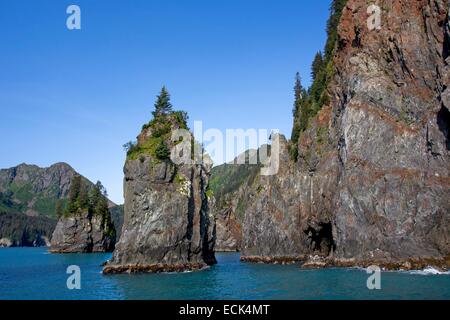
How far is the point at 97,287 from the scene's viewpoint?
56312 millimetres

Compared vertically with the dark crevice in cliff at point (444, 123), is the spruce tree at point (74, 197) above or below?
below

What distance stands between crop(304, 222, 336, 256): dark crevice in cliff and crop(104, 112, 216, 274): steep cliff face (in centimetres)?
2532

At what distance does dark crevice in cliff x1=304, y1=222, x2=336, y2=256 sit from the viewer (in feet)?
304

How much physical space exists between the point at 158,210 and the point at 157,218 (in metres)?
1.32

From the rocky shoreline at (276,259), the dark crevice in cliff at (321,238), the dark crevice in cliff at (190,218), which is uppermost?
the dark crevice in cliff at (190,218)

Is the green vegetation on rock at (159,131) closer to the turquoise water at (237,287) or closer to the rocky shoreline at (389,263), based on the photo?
the turquoise water at (237,287)

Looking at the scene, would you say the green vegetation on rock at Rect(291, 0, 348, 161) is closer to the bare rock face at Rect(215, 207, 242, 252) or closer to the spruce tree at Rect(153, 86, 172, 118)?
the spruce tree at Rect(153, 86, 172, 118)

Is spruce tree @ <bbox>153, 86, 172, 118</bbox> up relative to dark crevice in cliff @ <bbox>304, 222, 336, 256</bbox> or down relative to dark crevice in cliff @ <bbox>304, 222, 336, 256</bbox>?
up

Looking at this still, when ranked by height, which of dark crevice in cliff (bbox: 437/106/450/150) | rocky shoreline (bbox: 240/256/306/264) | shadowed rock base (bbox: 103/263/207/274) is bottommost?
rocky shoreline (bbox: 240/256/306/264)

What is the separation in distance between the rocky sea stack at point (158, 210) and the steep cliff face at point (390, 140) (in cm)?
2405

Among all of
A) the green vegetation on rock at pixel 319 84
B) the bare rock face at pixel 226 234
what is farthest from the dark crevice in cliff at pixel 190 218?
the bare rock face at pixel 226 234

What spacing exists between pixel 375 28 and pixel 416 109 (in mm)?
16798

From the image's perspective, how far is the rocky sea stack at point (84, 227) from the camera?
164 m

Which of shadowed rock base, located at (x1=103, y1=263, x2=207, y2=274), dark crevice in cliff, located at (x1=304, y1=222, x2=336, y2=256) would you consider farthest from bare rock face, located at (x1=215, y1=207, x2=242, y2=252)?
shadowed rock base, located at (x1=103, y1=263, x2=207, y2=274)
